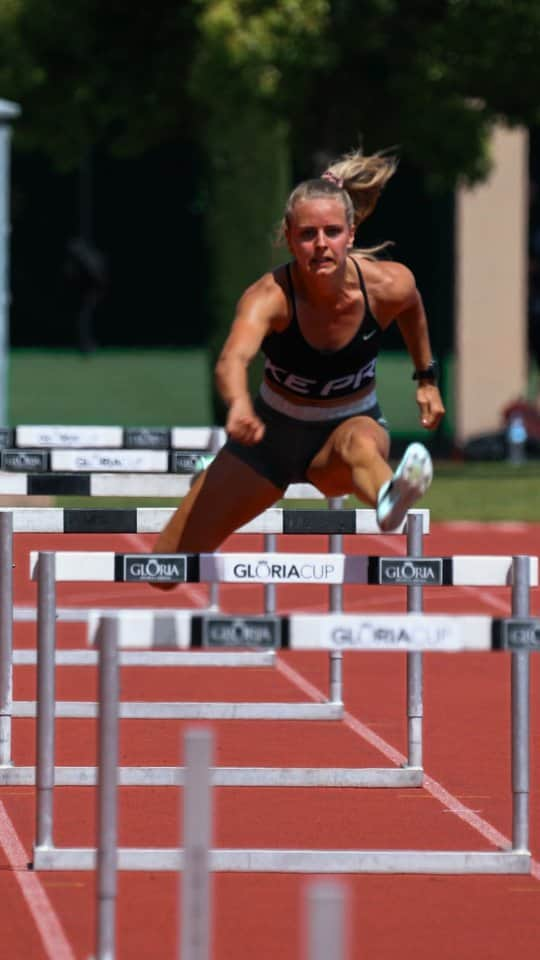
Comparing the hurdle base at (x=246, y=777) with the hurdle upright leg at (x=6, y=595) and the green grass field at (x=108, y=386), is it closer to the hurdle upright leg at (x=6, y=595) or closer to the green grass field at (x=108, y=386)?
the hurdle upright leg at (x=6, y=595)

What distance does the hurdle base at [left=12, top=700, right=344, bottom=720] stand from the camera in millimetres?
10008

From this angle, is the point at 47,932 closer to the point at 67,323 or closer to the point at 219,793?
the point at 219,793

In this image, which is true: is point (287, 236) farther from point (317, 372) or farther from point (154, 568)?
point (154, 568)

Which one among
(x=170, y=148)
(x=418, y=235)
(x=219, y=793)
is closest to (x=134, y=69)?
(x=418, y=235)

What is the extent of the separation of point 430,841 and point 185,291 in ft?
106

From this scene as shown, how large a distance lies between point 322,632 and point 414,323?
73.4 inches

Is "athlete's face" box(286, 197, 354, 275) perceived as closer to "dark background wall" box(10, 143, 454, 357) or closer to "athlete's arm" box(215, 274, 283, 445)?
"athlete's arm" box(215, 274, 283, 445)

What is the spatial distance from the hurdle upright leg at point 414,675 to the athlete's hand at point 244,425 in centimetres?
191

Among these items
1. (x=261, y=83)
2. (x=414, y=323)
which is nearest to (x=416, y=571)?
(x=414, y=323)

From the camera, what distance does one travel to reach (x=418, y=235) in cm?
3353

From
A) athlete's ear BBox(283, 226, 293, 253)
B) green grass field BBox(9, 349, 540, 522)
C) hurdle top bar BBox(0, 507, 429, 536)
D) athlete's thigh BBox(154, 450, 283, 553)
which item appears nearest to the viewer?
athlete's ear BBox(283, 226, 293, 253)

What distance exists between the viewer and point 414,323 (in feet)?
24.4

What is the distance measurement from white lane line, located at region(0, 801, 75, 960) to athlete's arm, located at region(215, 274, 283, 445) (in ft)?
4.66

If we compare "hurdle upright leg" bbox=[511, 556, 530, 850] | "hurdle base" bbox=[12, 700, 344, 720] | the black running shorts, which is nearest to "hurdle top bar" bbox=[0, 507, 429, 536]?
the black running shorts
